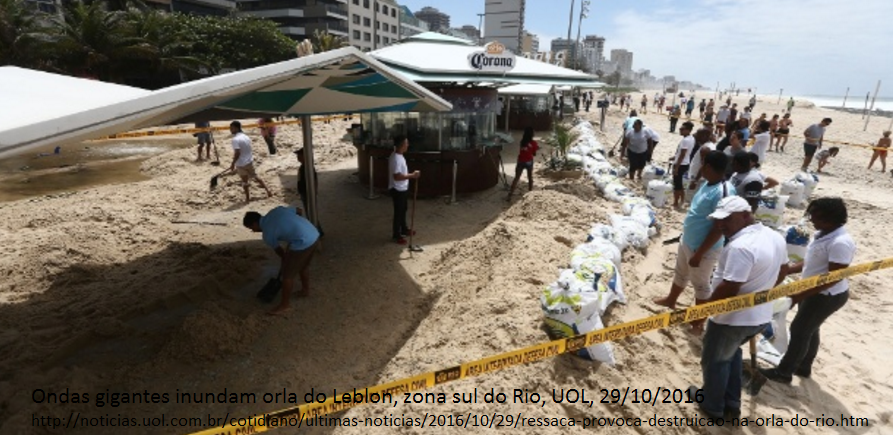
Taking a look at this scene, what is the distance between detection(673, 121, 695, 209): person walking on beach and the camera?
8.25m

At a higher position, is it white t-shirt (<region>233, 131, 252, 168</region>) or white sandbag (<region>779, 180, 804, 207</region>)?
white t-shirt (<region>233, 131, 252, 168</region>)

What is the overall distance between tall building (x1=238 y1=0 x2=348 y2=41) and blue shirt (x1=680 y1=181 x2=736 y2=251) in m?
59.0

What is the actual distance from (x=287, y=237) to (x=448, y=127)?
5202mm

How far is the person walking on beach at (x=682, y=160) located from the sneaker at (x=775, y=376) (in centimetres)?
510

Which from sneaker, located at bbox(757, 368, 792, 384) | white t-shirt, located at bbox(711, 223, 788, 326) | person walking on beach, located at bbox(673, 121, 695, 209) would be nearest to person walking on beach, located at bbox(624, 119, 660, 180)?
person walking on beach, located at bbox(673, 121, 695, 209)

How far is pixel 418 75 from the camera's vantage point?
7.41 meters

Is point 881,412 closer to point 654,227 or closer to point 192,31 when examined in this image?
point 654,227

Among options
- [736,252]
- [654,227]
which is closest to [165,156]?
[654,227]

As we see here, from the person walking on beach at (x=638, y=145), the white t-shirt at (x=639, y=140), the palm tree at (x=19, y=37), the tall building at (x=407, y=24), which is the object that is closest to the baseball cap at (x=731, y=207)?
the person walking on beach at (x=638, y=145)

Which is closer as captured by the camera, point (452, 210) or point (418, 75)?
point (418, 75)

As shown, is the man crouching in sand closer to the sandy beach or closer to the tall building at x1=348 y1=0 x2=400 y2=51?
the sandy beach

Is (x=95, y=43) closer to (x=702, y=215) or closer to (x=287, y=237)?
(x=287, y=237)

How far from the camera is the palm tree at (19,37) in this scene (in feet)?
64.0

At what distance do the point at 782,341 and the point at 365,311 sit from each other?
13.8 ft
